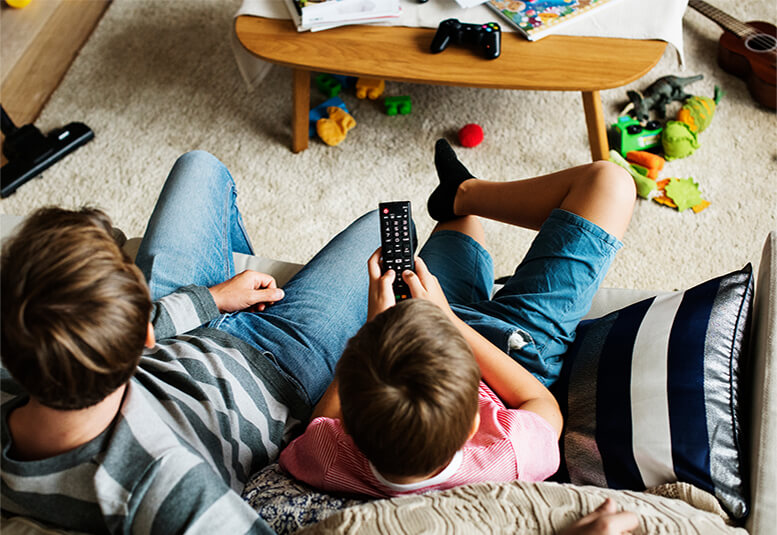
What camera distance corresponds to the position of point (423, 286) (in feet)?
3.33

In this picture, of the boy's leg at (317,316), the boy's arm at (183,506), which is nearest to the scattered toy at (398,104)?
the boy's leg at (317,316)

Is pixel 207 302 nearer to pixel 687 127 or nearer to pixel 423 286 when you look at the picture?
pixel 423 286

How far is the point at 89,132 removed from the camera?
2055 mm

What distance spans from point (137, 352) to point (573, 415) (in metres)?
0.64

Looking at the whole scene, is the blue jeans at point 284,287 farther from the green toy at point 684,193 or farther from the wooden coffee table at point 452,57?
the green toy at point 684,193

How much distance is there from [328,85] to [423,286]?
1294 mm

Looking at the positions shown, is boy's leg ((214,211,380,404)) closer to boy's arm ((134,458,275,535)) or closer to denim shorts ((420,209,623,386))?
denim shorts ((420,209,623,386))

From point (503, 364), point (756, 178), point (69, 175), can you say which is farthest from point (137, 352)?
point (756, 178)

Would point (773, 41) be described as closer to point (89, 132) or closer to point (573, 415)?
point (573, 415)

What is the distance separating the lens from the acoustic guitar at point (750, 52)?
6.51ft

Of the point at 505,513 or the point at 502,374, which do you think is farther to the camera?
the point at 502,374

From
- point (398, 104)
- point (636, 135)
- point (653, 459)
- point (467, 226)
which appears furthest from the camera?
point (398, 104)

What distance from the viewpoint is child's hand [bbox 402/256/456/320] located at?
989mm

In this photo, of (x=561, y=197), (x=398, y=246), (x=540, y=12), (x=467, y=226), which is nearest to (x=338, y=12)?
(x=540, y=12)
